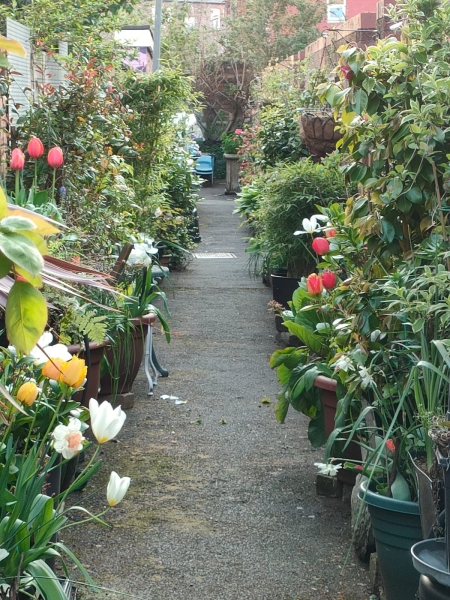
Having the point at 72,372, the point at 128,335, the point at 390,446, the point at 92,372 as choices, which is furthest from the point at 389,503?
the point at 128,335

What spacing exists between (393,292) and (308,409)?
1444mm

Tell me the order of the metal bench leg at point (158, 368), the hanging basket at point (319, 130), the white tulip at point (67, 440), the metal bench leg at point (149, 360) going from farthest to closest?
the hanging basket at point (319, 130) → the metal bench leg at point (158, 368) → the metal bench leg at point (149, 360) → the white tulip at point (67, 440)

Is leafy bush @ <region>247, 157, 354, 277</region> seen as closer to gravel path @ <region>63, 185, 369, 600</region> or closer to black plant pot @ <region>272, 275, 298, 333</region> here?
black plant pot @ <region>272, 275, 298, 333</region>

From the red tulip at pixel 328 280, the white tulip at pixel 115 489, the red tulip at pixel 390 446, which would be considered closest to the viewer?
the white tulip at pixel 115 489

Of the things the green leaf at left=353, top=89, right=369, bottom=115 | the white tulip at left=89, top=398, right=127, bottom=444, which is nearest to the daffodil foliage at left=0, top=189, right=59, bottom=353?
the white tulip at left=89, top=398, right=127, bottom=444

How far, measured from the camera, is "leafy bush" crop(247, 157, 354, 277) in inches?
272

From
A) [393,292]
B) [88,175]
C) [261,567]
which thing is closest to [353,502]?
[261,567]

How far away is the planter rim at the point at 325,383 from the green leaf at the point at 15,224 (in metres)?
3.02

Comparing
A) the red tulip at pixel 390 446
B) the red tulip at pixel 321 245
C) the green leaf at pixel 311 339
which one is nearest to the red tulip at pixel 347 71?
the red tulip at pixel 321 245

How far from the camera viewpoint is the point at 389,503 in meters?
2.71

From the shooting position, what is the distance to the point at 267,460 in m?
4.35

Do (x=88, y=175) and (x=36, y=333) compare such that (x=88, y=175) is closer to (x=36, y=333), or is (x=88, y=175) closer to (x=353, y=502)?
(x=353, y=502)

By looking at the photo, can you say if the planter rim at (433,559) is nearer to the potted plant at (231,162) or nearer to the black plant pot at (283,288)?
the black plant pot at (283,288)

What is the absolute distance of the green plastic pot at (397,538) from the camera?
2.68 meters
